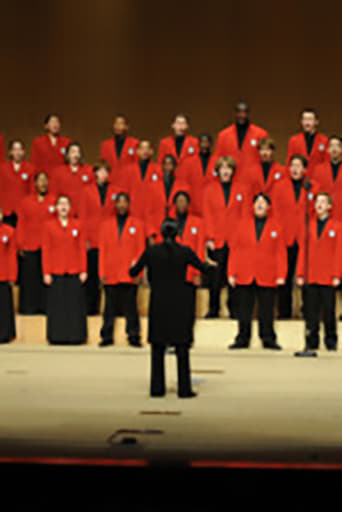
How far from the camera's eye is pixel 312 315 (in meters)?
7.58

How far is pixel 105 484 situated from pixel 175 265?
2152 millimetres

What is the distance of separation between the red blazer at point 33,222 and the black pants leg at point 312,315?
2413mm

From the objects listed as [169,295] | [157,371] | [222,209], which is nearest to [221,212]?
[222,209]

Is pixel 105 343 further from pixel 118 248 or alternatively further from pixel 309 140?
pixel 309 140

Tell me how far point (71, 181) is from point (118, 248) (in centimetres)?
115

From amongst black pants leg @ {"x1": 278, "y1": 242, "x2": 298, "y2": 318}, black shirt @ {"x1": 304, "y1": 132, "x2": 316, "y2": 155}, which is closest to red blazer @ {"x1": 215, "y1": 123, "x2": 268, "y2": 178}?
black shirt @ {"x1": 304, "y1": 132, "x2": 316, "y2": 155}

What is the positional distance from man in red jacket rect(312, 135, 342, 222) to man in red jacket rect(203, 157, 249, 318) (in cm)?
67

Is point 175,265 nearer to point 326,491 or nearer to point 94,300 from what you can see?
point 326,491

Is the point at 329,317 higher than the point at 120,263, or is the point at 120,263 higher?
the point at 120,263

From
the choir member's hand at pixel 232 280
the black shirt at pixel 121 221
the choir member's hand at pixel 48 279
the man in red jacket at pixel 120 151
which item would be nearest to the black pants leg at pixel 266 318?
the choir member's hand at pixel 232 280

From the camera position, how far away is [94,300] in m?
8.55

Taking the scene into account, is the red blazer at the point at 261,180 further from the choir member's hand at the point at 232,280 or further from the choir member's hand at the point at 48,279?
the choir member's hand at the point at 48,279

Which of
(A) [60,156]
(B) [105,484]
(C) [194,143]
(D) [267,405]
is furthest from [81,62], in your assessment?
(B) [105,484]

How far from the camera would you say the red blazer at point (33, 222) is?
8570 millimetres
